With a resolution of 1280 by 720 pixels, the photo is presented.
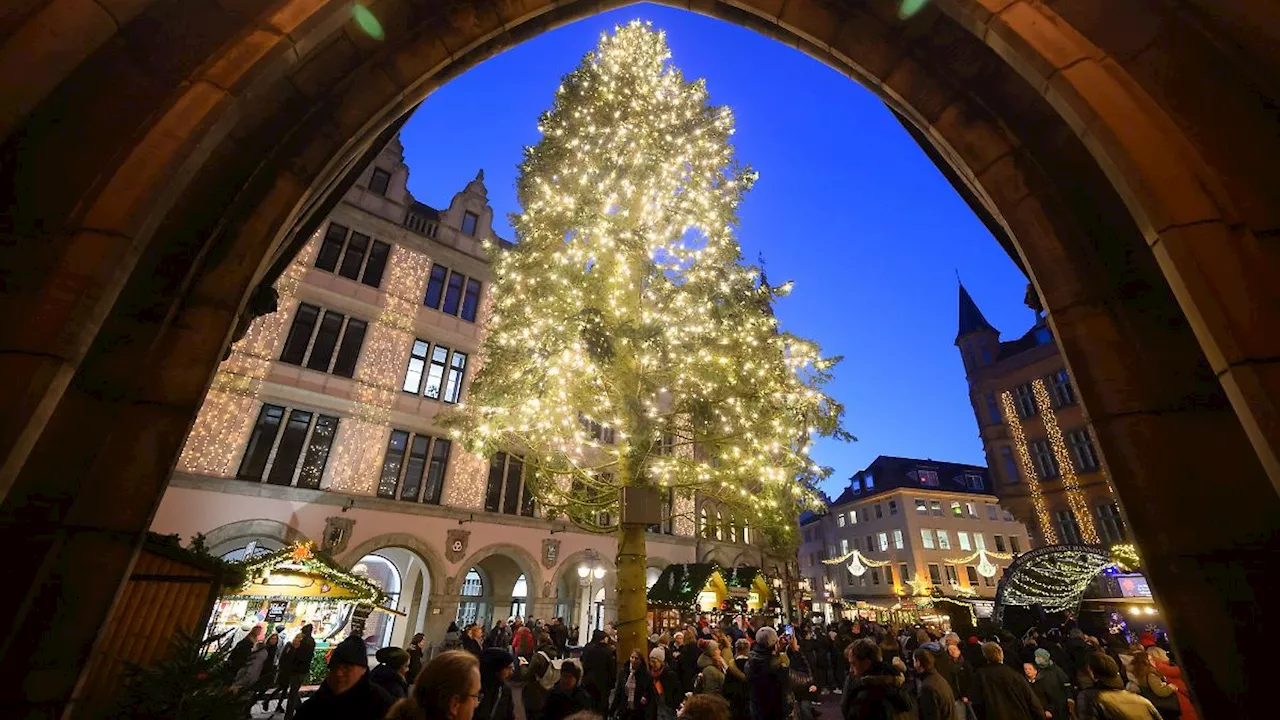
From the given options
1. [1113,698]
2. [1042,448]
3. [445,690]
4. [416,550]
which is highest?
[1042,448]

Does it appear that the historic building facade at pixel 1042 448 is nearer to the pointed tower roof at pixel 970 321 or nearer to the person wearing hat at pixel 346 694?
the pointed tower roof at pixel 970 321

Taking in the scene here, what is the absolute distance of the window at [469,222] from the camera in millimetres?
20922

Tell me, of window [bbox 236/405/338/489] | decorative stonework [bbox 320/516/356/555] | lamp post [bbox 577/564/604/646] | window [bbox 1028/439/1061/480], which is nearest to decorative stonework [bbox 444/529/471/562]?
decorative stonework [bbox 320/516/356/555]

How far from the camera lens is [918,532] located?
48469 mm

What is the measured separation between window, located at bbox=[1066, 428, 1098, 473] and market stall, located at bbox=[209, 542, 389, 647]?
30.7m

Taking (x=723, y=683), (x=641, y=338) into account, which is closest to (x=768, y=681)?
(x=723, y=683)

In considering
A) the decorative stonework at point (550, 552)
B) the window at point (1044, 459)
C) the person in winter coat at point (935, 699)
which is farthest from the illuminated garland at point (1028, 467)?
the person in winter coat at point (935, 699)

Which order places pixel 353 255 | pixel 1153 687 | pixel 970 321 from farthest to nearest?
pixel 970 321, pixel 353 255, pixel 1153 687

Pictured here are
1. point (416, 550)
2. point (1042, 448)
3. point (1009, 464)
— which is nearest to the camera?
point (416, 550)

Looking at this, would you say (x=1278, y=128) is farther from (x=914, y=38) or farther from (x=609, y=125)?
(x=609, y=125)

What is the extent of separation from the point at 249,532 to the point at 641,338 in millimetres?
12261

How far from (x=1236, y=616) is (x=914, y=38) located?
4201 mm

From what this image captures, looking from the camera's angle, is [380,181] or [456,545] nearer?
[456,545]

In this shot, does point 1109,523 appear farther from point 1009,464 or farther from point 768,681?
point 768,681
